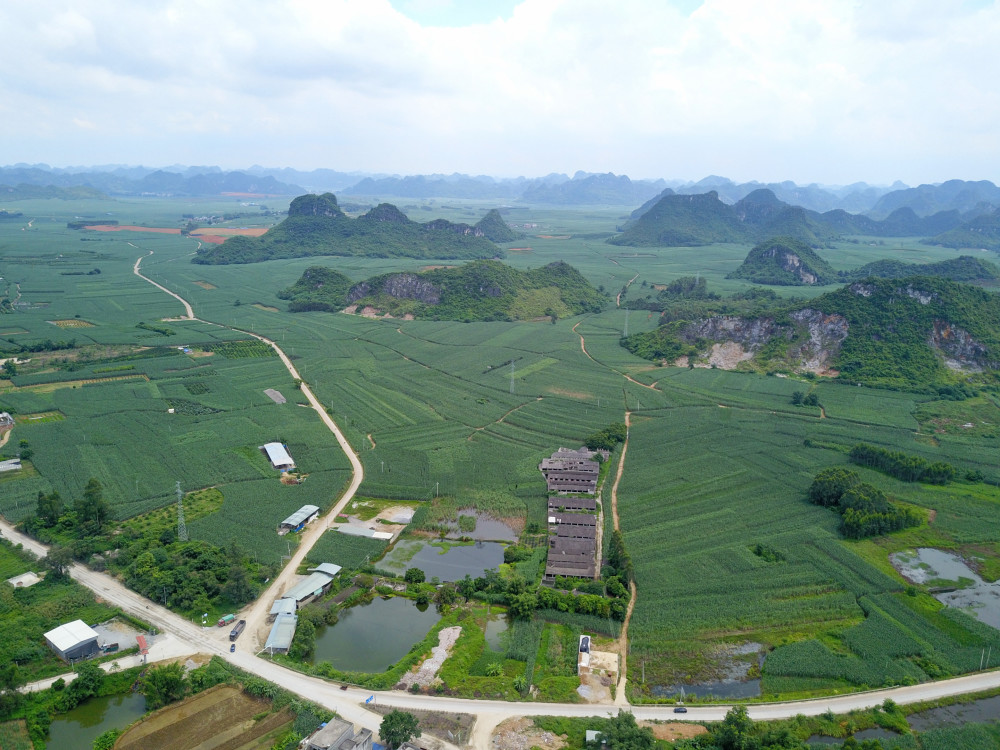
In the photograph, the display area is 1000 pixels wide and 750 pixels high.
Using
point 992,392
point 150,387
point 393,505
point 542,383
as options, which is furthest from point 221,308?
point 992,392

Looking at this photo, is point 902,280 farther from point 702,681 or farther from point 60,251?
point 60,251

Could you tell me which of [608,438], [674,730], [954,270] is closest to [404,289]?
[608,438]

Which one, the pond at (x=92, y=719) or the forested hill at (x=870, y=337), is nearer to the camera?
the pond at (x=92, y=719)

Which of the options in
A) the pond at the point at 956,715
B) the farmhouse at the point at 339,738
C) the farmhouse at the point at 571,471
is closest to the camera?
the farmhouse at the point at 339,738

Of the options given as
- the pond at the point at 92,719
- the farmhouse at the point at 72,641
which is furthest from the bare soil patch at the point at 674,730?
the farmhouse at the point at 72,641

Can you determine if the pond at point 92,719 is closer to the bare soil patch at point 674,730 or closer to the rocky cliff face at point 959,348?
the bare soil patch at point 674,730

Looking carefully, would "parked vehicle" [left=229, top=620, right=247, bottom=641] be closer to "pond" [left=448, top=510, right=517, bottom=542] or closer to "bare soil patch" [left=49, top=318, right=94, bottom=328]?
"pond" [left=448, top=510, right=517, bottom=542]
